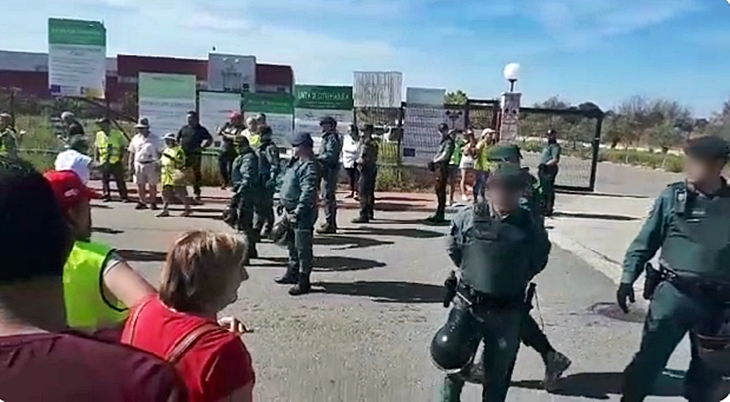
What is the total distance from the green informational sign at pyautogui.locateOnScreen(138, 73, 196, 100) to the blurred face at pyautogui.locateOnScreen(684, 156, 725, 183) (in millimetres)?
2452

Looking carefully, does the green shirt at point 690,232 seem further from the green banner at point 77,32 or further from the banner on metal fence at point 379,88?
Answer: the green banner at point 77,32

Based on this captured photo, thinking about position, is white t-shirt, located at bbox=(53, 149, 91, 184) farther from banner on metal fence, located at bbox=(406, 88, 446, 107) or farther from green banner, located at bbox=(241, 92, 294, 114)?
green banner, located at bbox=(241, 92, 294, 114)

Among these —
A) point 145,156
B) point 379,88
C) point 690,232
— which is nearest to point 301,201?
point 379,88

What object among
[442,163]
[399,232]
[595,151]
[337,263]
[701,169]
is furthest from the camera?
[399,232]

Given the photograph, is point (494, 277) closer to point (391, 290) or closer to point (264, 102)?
point (391, 290)

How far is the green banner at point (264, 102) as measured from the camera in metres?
5.78

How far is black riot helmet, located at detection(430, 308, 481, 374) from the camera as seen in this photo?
2.33m

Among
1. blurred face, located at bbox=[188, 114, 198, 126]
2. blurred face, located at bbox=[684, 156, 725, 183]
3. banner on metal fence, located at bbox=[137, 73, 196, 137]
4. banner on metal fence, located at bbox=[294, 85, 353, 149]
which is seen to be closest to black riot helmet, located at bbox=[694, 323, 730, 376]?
blurred face, located at bbox=[684, 156, 725, 183]

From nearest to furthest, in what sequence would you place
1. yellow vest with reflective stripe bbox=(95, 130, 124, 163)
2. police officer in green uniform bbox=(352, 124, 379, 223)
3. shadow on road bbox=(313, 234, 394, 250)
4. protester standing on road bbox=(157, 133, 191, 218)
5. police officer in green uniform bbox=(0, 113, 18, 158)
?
police officer in green uniform bbox=(0, 113, 18, 158), yellow vest with reflective stripe bbox=(95, 130, 124, 163), protester standing on road bbox=(157, 133, 191, 218), shadow on road bbox=(313, 234, 394, 250), police officer in green uniform bbox=(352, 124, 379, 223)

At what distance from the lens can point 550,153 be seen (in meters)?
3.12

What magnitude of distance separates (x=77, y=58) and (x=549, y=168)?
200 centimetres

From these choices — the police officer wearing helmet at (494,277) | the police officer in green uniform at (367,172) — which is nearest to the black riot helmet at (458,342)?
the police officer wearing helmet at (494,277)

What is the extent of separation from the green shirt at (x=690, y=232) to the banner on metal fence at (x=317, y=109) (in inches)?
151

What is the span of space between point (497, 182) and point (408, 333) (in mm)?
1425
